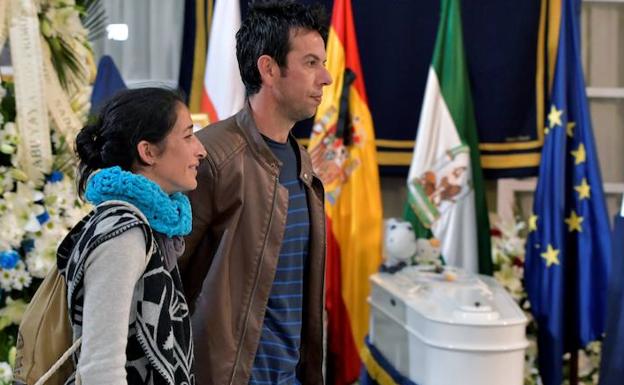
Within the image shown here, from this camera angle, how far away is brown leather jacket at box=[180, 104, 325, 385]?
204 centimetres

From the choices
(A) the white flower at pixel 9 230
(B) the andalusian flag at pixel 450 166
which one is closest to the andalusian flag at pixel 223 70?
(B) the andalusian flag at pixel 450 166

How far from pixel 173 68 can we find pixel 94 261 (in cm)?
317

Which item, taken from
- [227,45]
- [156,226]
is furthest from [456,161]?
[156,226]

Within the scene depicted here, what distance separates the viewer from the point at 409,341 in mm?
3361

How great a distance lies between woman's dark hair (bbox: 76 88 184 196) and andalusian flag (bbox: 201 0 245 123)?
2.57 metres

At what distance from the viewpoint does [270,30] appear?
224cm

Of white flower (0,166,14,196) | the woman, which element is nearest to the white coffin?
white flower (0,166,14,196)

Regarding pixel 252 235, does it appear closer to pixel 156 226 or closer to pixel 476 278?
pixel 156 226

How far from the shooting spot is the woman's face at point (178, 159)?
1674 millimetres

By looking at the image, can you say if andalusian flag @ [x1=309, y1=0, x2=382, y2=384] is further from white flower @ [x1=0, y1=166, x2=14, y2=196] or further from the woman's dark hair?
the woman's dark hair

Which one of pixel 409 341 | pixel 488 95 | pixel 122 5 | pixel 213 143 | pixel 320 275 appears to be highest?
pixel 122 5

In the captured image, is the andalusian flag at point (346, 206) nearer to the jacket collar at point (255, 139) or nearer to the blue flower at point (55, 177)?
the blue flower at point (55, 177)

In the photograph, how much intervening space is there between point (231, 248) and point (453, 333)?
1214 mm

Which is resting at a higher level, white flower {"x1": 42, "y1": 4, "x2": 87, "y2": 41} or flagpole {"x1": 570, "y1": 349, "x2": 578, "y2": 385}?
white flower {"x1": 42, "y1": 4, "x2": 87, "y2": 41}
